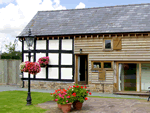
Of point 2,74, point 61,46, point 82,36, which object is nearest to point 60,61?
point 61,46

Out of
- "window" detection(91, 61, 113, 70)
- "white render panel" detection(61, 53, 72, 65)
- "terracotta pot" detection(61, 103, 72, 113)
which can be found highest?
"white render panel" detection(61, 53, 72, 65)

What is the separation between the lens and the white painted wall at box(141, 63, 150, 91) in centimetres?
1409

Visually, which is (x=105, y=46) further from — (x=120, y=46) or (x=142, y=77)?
(x=142, y=77)

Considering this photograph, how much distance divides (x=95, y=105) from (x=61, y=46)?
669 cm

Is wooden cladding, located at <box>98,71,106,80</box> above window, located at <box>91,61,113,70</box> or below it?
below

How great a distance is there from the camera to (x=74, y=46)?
15.1 m

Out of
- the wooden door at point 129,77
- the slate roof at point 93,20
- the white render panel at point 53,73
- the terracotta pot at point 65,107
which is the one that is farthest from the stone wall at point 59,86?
the terracotta pot at point 65,107

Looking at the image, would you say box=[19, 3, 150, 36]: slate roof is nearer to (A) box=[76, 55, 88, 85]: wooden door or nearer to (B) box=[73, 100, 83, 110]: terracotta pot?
(A) box=[76, 55, 88, 85]: wooden door

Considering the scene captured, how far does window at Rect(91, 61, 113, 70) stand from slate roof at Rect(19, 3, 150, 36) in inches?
86.2

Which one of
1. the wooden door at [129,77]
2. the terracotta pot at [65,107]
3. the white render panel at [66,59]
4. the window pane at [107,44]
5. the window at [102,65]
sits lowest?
the terracotta pot at [65,107]

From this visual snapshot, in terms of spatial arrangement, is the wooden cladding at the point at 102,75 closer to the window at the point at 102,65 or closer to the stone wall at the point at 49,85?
the window at the point at 102,65

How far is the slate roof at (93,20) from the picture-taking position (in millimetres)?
14547

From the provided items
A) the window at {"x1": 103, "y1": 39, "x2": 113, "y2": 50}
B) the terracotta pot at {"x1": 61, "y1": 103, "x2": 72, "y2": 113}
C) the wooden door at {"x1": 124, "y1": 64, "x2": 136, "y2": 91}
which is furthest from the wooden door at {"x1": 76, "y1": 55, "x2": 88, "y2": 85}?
the terracotta pot at {"x1": 61, "y1": 103, "x2": 72, "y2": 113}

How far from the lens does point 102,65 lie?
1450 cm
